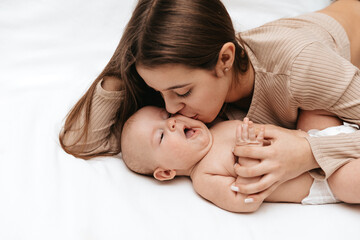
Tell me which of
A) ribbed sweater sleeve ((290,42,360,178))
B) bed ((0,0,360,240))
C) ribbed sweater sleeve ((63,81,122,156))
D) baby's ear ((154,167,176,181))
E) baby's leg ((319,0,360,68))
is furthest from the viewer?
baby's leg ((319,0,360,68))

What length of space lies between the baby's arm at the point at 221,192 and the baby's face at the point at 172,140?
0.08 m

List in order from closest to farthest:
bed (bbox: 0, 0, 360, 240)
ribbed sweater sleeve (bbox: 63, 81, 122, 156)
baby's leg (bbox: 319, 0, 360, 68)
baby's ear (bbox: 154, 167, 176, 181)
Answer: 1. bed (bbox: 0, 0, 360, 240)
2. baby's ear (bbox: 154, 167, 176, 181)
3. ribbed sweater sleeve (bbox: 63, 81, 122, 156)
4. baby's leg (bbox: 319, 0, 360, 68)

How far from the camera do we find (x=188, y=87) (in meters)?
1.19

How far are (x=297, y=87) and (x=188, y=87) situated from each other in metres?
0.34

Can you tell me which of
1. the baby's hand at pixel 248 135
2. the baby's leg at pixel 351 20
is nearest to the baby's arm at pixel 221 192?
the baby's hand at pixel 248 135

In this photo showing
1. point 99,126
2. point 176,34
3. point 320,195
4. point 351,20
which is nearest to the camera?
point 176,34

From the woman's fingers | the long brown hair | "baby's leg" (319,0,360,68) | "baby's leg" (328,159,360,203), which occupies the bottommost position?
the woman's fingers

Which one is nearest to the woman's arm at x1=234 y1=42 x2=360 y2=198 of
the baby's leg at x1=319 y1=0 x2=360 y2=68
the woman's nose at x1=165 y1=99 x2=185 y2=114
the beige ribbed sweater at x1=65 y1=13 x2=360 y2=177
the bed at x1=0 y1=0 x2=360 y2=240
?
the beige ribbed sweater at x1=65 y1=13 x2=360 y2=177

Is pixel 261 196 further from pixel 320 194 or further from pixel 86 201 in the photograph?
pixel 86 201

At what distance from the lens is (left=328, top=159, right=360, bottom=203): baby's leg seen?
114 cm

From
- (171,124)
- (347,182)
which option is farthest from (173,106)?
(347,182)

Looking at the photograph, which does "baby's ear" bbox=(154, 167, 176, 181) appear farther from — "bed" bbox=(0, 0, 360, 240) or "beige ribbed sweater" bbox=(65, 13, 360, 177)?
"beige ribbed sweater" bbox=(65, 13, 360, 177)

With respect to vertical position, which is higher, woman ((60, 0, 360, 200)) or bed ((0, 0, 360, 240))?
woman ((60, 0, 360, 200))

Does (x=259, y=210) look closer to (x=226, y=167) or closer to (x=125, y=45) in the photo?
(x=226, y=167)
